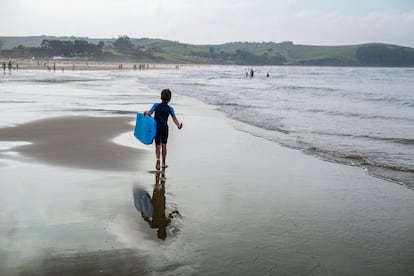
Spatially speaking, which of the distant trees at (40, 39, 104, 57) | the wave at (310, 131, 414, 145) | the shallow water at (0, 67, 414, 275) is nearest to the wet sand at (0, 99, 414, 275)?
the shallow water at (0, 67, 414, 275)

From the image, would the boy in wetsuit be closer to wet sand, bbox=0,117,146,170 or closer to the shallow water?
the shallow water

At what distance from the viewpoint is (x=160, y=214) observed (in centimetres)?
618

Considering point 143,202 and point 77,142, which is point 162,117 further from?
point 77,142

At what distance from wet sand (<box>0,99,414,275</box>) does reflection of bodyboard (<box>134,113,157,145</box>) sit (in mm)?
611

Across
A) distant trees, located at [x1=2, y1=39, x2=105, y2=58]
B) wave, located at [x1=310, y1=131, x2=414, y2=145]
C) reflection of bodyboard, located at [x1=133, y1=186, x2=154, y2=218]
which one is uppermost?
distant trees, located at [x1=2, y1=39, x2=105, y2=58]

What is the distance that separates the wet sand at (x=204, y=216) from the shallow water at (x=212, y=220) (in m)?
0.02

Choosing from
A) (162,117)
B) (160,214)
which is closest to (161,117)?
(162,117)

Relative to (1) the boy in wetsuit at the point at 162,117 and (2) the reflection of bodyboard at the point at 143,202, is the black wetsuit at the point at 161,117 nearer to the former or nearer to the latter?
(1) the boy in wetsuit at the point at 162,117

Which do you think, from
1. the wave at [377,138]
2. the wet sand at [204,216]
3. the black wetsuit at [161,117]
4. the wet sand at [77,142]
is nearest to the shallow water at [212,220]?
the wet sand at [204,216]

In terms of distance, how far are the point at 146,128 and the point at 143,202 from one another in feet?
10.1

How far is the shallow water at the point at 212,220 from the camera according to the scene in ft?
15.2

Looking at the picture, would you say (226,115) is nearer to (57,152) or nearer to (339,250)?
(57,152)

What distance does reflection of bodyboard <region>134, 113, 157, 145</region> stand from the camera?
9352mm

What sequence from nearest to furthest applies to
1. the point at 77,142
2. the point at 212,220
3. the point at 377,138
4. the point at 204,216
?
the point at 212,220
the point at 204,216
the point at 77,142
the point at 377,138
